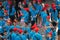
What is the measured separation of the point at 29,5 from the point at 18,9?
0.75m

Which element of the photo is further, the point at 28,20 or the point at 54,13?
the point at 54,13

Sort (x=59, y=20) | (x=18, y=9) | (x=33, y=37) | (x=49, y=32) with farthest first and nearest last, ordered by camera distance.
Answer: (x=18, y=9) → (x=59, y=20) → (x=49, y=32) → (x=33, y=37)

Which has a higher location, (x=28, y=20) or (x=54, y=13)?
(x=54, y=13)

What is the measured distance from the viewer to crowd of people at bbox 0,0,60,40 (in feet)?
33.2

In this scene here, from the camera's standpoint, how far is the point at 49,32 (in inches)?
416

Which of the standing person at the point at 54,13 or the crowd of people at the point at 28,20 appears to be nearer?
the crowd of people at the point at 28,20

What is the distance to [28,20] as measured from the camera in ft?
43.4

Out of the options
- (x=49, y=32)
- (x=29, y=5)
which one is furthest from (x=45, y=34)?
(x=29, y=5)

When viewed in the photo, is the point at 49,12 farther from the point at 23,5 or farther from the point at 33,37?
the point at 33,37

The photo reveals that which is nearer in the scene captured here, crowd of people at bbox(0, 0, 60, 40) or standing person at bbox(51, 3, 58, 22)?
crowd of people at bbox(0, 0, 60, 40)

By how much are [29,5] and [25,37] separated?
18.1 ft

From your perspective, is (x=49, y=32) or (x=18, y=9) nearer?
(x=49, y=32)

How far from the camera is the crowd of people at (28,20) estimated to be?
399 inches

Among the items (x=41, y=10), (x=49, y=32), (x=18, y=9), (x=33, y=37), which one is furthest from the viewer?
(x=18, y=9)
